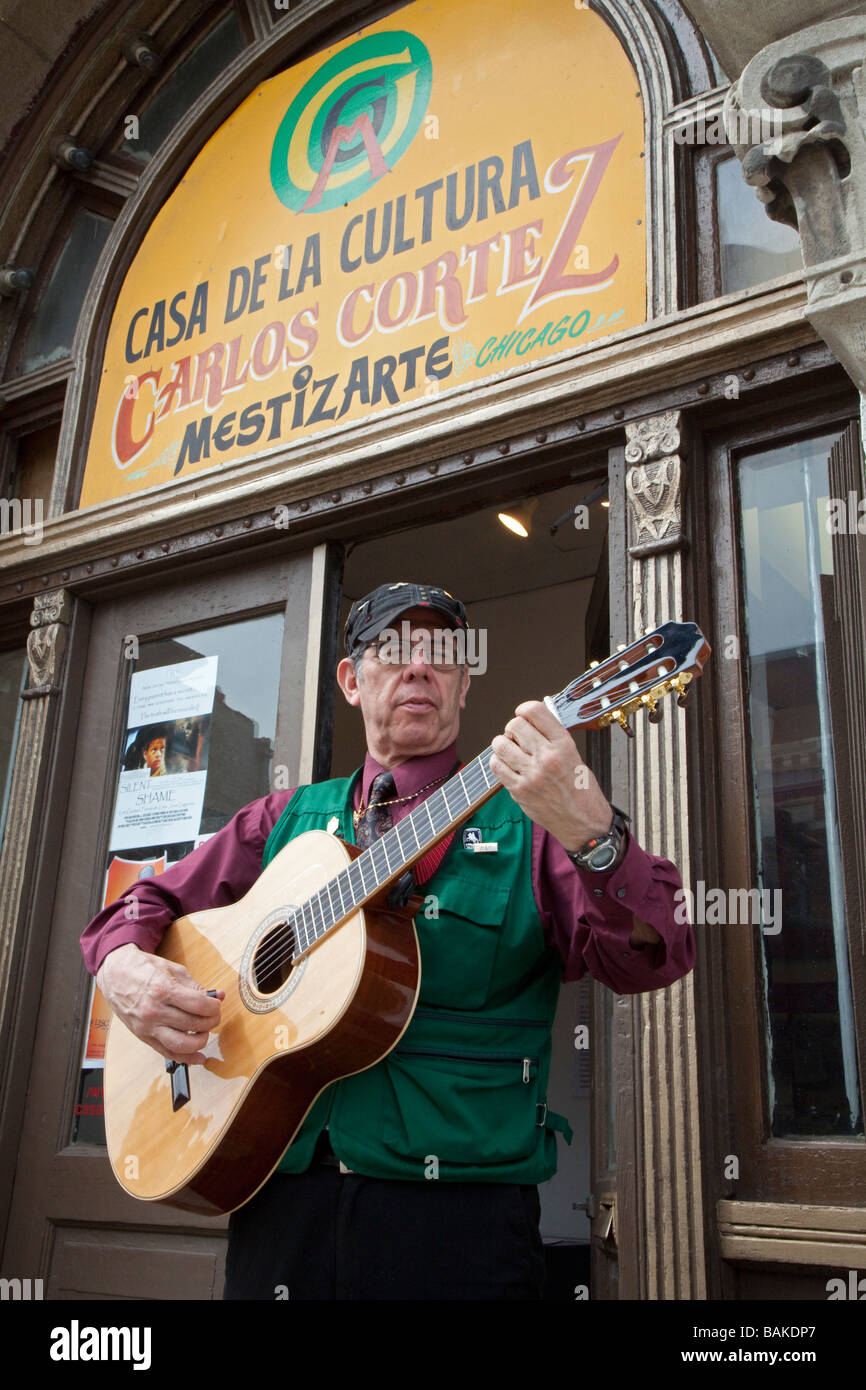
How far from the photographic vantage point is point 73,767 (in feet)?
12.9

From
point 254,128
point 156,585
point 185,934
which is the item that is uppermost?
point 254,128

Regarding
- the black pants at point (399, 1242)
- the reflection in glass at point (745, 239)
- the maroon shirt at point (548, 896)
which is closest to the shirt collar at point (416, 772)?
the maroon shirt at point (548, 896)

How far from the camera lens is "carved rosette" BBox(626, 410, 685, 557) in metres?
2.79

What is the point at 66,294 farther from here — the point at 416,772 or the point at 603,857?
the point at 603,857

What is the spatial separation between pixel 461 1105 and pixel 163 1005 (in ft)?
1.89

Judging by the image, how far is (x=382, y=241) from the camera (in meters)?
3.71

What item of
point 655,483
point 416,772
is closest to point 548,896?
point 416,772

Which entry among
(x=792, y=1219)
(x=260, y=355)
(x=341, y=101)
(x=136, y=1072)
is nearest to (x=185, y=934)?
(x=136, y=1072)

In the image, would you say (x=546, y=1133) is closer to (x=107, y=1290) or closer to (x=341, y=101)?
Answer: (x=107, y=1290)

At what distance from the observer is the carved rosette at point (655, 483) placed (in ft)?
9.15

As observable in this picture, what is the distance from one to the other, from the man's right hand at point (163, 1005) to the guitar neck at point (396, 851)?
223mm

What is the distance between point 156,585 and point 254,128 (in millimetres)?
1711
